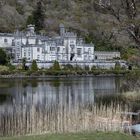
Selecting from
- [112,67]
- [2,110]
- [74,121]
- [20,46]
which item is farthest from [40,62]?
[74,121]

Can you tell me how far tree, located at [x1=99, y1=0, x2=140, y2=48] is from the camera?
1403 centimetres

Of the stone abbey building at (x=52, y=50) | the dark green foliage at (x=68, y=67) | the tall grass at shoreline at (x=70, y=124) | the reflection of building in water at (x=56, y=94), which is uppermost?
the stone abbey building at (x=52, y=50)

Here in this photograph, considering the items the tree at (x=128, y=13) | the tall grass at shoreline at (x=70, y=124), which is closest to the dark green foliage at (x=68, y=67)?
the tall grass at shoreline at (x=70, y=124)

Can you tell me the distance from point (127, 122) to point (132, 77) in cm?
1747

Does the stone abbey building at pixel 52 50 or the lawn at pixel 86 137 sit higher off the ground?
the stone abbey building at pixel 52 50

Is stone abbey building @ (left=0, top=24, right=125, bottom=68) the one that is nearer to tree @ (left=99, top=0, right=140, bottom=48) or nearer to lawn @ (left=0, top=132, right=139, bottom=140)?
tree @ (left=99, top=0, right=140, bottom=48)

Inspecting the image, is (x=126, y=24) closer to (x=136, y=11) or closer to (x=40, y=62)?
(x=136, y=11)

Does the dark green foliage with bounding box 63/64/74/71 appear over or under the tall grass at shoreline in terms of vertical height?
under

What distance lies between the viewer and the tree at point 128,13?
14031 millimetres

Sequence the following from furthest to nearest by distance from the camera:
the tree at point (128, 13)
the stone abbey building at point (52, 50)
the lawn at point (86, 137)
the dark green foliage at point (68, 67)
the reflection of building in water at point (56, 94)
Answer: the stone abbey building at point (52, 50) < the dark green foliage at point (68, 67) < the reflection of building in water at point (56, 94) < the tree at point (128, 13) < the lawn at point (86, 137)

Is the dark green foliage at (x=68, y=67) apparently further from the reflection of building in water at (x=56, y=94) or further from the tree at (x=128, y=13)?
the tree at (x=128, y=13)

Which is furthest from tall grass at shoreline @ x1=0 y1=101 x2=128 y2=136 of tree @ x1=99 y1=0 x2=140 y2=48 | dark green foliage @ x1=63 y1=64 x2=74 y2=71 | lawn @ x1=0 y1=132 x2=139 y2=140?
dark green foliage @ x1=63 y1=64 x2=74 y2=71

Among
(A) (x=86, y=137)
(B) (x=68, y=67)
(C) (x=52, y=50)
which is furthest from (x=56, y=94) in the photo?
(C) (x=52, y=50)

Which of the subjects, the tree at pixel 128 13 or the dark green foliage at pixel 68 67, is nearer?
the tree at pixel 128 13
